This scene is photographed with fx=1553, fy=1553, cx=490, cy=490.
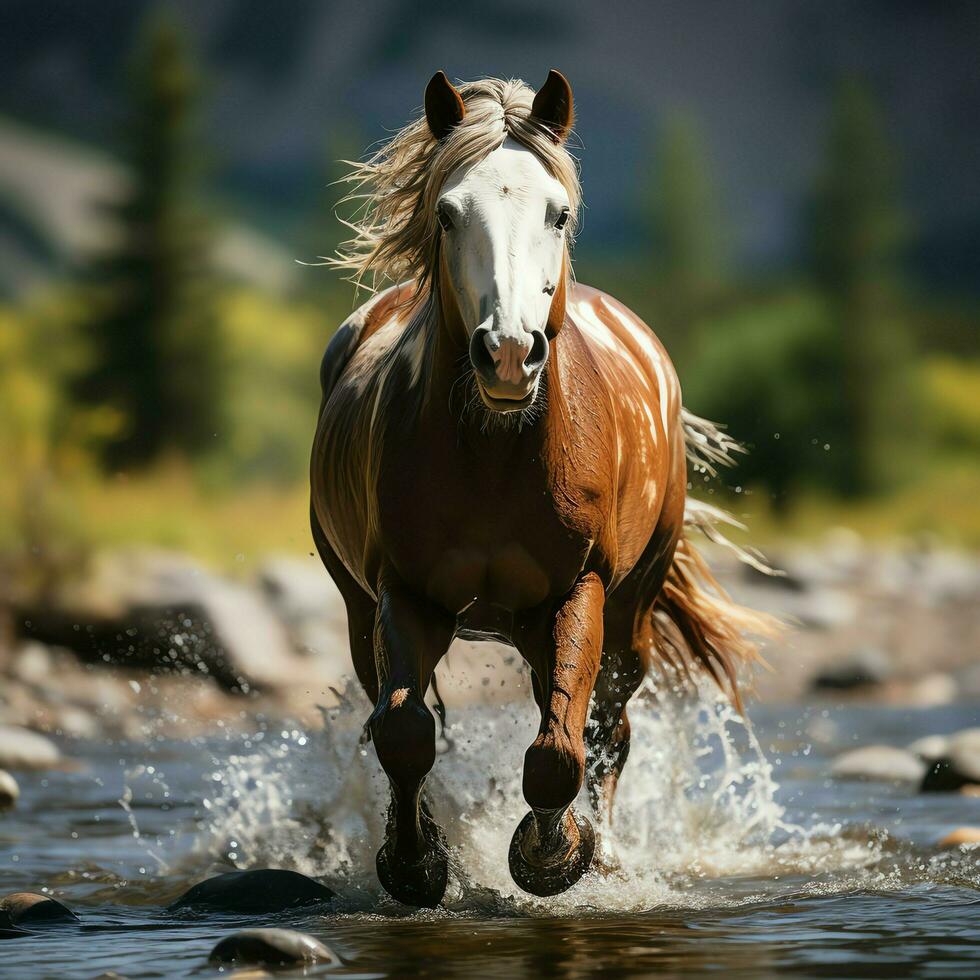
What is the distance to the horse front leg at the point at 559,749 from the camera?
3.78m

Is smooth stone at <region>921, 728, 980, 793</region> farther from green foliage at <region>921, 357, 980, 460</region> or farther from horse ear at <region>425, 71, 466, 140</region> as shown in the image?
green foliage at <region>921, 357, 980, 460</region>

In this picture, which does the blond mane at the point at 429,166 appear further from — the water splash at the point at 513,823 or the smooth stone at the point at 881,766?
the smooth stone at the point at 881,766

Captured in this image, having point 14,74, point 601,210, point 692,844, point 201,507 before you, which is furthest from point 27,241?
point 692,844

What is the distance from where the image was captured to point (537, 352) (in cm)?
334

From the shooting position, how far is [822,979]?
10.5 ft

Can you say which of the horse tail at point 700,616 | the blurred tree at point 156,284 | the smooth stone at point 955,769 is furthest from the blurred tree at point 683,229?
the horse tail at point 700,616

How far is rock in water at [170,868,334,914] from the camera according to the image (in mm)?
4398

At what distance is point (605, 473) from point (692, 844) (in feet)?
6.73

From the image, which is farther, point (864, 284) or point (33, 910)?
point (864, 284)

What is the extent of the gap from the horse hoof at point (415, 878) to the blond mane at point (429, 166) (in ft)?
4.98

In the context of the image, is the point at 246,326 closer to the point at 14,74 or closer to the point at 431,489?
the point at 14,74

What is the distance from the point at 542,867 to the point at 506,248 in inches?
62.5

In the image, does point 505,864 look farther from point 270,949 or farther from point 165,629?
point 165,629

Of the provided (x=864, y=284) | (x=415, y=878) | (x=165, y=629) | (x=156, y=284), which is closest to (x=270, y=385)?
(x=156, y=284)
